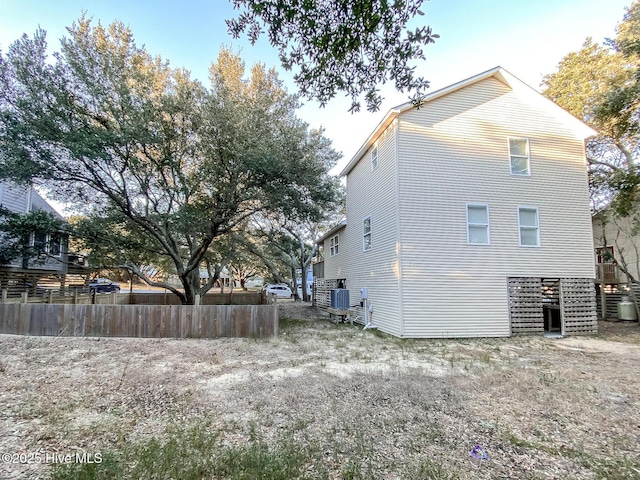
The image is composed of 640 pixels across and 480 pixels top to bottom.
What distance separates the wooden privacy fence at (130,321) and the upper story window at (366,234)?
4.91 metres

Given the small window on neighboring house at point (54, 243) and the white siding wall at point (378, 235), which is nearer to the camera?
the white siding wall at point (378, 235)

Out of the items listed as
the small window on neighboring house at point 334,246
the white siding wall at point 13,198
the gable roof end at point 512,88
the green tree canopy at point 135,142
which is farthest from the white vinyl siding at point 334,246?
the white siding wall at point 13,198

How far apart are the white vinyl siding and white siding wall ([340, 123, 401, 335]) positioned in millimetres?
2044

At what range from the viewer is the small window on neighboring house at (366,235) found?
11857mm

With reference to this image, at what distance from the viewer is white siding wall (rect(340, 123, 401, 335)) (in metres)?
9.65

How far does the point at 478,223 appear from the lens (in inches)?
380

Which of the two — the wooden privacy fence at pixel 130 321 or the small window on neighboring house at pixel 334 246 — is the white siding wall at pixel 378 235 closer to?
the small window on neighboring house at pixel 334 246

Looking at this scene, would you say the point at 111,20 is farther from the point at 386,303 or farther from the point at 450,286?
the point at 450,286

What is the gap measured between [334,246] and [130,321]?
1025 centimetres

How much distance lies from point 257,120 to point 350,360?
340 inches

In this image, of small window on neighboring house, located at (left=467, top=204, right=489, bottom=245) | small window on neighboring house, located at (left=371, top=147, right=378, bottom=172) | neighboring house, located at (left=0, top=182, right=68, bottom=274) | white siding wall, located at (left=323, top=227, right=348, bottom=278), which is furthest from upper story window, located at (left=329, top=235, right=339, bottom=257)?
neighboring house, located at (left=0, top=182, right=68, bottom=274)

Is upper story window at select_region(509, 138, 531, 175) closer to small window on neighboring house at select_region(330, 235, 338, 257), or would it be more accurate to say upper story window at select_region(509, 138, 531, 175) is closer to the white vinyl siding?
the white vinyl siding

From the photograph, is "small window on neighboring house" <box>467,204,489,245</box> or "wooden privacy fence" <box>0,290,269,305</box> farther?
"wooden privacy fence" <box>0,290,269,305</box>

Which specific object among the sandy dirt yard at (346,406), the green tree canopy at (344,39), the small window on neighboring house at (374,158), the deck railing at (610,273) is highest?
the small window on neighboring house at (374,158)
